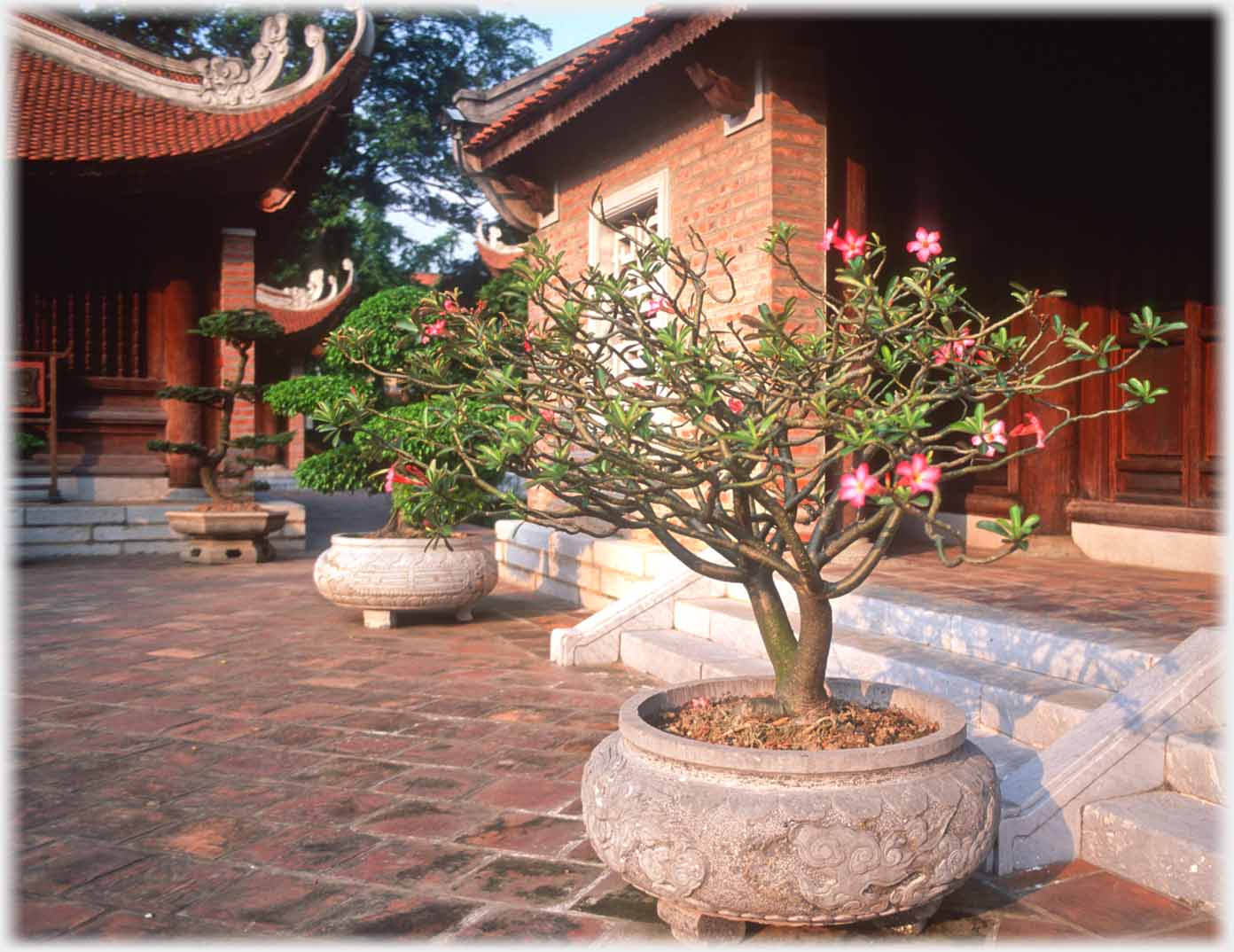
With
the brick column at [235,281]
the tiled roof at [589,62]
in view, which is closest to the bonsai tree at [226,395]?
the brick column at [235,281]

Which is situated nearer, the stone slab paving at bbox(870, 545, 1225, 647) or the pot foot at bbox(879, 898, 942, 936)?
the pot foot at bbox(879, 898, 942, 936)

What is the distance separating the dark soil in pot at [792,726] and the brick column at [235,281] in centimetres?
1082

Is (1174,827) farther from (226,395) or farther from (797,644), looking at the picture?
(226,395)

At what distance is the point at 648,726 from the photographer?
8.61ft

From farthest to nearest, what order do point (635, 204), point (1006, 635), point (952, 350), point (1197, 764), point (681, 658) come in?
point (635, 204) < point (681, 658) < point (1006, 635) < point (1197, 764) < point (952, 350)

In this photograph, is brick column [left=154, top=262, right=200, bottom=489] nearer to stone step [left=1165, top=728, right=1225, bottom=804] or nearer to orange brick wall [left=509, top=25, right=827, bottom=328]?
orange brick wall [left=509, top=25, right=827, bottom=328]

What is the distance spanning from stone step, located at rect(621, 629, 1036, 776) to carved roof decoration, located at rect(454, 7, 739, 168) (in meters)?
3.52

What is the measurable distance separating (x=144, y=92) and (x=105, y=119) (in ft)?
3.01

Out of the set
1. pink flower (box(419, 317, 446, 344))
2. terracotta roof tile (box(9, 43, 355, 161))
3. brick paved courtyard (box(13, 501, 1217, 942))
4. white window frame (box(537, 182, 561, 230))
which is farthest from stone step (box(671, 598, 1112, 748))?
terracotta roof tile (box(9, 43, 355, 161))

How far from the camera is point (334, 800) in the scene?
3.57 m

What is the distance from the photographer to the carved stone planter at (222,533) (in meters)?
10.7

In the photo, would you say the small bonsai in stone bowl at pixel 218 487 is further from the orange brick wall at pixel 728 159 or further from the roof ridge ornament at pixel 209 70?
the orange brick wall at pixel 728 159

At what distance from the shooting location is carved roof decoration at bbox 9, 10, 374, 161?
11.5 m

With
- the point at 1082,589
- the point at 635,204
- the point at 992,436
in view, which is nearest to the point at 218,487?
the point at 635,204
